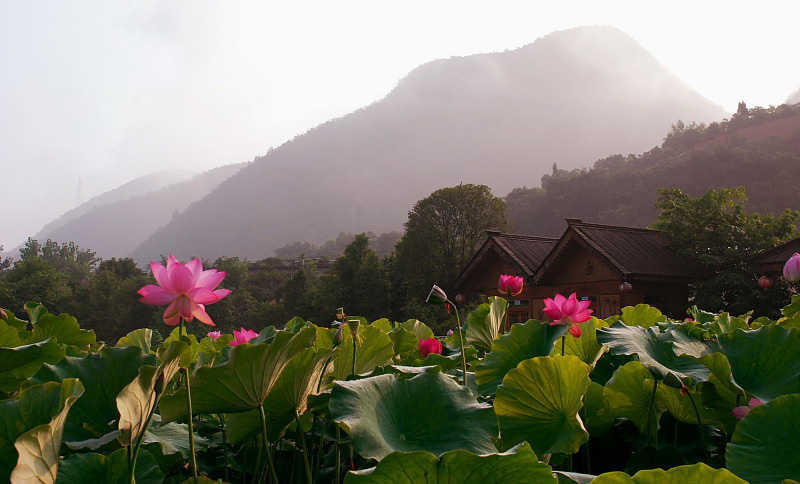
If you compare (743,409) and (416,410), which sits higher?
(416,410)

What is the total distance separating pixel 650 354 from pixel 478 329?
69 centimetres

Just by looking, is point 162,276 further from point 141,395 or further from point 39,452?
point 39,452

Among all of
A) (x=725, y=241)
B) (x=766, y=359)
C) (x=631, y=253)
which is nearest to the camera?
(x=766, y=359)

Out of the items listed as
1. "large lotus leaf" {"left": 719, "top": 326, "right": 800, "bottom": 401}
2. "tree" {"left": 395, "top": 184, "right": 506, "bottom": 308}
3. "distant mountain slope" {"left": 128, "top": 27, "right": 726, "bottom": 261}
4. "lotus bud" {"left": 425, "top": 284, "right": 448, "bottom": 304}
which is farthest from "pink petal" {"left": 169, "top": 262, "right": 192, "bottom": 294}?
"distant mountain slope" {"left": 128, "top": 27, "right": 726, "bottom": 261}

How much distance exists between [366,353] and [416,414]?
48cm

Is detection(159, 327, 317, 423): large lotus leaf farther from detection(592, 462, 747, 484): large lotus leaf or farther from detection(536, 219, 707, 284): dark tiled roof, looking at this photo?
detection(536, 219, 707, 284): dark tiled roof

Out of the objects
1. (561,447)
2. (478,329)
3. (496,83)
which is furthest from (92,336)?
(496,83)

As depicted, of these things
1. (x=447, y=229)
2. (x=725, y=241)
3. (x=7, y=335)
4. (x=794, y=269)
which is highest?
(x=7, y=335)

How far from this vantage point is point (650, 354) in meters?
1.33

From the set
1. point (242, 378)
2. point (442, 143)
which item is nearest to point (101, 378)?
point (242, 378)

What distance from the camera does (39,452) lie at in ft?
2.28

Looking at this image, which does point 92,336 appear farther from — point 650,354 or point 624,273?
point 624,273

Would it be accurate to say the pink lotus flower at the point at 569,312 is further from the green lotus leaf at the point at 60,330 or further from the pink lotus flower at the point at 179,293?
the green lotus leaf at the point at 60,330

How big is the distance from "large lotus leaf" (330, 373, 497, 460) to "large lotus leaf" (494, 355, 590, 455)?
5.4 inches
